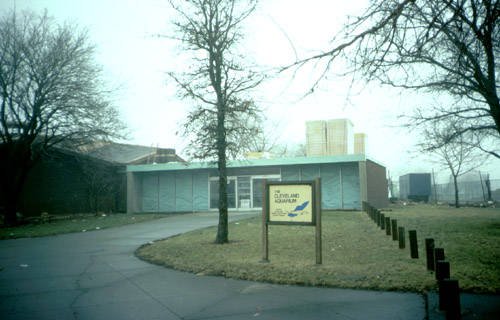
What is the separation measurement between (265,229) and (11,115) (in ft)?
59.2

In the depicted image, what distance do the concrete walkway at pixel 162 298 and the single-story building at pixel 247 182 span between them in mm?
14967

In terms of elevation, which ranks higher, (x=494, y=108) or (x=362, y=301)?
(x=494, y=108)

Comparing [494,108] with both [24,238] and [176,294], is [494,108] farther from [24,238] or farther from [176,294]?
[24,238]

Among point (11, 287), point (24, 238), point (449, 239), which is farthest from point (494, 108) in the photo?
point (24, 238)

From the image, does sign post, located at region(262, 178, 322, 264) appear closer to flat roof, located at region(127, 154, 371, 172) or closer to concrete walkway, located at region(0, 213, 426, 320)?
concrete walkway, located at region(0, 213, 426, 320)

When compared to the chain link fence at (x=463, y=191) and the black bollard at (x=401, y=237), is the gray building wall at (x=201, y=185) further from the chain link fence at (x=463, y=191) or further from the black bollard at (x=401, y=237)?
the chain link fence at (x=463, y=191)

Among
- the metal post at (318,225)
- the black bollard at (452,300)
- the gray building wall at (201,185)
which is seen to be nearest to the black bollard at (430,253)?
the metal post at (318,225)

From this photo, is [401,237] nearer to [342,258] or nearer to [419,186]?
[342,258]

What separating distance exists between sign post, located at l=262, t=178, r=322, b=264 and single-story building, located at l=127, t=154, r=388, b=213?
13468 millimetres

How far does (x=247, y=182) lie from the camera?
2644 cm

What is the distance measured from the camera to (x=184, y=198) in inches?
1110

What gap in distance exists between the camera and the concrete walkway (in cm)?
458

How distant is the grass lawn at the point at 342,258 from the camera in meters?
5.87

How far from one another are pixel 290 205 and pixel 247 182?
726 inches
